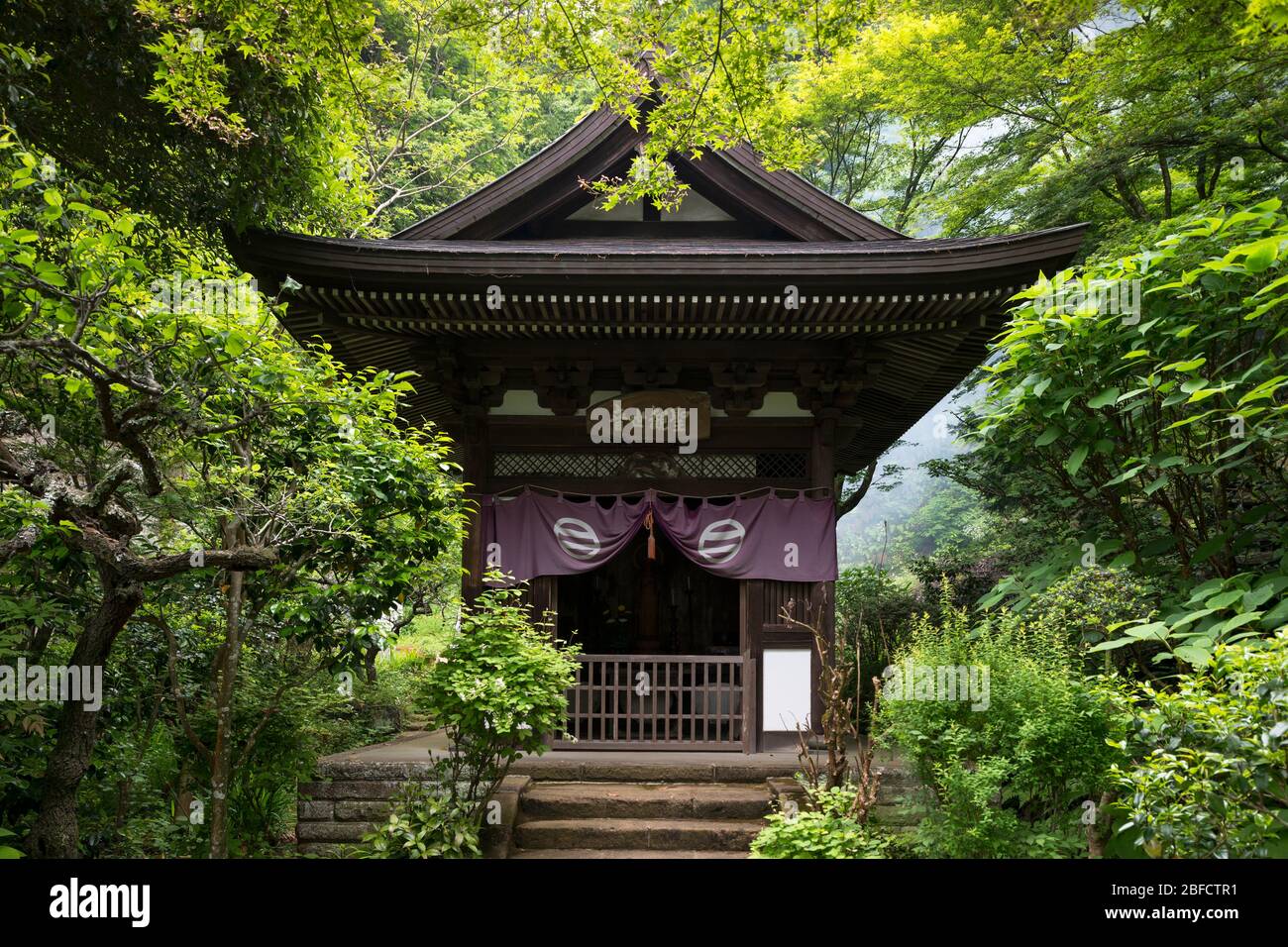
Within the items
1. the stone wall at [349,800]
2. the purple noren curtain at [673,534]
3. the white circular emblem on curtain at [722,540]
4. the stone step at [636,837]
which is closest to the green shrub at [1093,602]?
the purple noren curtain at [673,534]

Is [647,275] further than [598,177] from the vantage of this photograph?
No

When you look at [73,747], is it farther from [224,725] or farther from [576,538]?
[576,538]

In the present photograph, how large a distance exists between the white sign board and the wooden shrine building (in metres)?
0.02

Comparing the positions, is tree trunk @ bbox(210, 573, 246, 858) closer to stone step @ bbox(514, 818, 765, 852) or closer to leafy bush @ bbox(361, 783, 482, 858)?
leafy bush @ bbox(361, 783, 482, 858)

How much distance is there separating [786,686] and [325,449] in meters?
5.28

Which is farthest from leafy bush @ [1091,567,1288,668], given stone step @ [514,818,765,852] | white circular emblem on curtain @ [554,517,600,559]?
white circular emblem on curtain @ [554,517,600,559]

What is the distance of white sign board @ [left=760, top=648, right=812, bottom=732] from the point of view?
851cm

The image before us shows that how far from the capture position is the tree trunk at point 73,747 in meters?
5.28

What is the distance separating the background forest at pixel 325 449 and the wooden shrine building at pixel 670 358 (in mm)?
1210

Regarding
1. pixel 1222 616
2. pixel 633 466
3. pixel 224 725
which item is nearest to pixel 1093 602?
pixel 1222 616

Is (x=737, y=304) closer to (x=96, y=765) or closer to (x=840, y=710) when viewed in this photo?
(x=840, y=710)

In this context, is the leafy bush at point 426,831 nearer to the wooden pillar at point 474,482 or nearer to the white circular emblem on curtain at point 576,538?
the wooden pillar at point 474,482

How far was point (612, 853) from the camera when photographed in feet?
21.8

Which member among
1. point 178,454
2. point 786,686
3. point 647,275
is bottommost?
point 786,686
